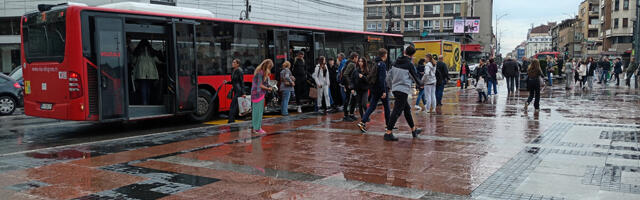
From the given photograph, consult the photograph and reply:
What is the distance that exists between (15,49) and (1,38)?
101 centimetres

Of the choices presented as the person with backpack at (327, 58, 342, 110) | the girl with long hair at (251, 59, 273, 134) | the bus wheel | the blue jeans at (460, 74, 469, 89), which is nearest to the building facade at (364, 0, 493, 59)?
the blue jeans at (460, 74, 469, 89)

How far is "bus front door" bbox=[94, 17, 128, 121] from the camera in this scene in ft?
33.0

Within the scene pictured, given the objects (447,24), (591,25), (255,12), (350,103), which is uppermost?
(591,25)

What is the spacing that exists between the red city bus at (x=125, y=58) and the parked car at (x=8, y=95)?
462cm

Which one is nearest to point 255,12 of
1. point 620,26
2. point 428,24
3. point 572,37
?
point 428,24

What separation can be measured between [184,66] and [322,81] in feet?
12.7

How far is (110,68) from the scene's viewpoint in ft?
33.7

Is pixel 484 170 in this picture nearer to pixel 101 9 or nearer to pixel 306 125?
pixel 306 125

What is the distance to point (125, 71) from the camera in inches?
416

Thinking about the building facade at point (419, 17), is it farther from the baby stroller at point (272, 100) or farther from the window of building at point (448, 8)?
the baby stroller at point (272, 100)

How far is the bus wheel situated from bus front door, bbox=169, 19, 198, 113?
0.23 metres

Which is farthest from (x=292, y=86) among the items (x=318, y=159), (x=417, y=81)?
(x=318, y=159)

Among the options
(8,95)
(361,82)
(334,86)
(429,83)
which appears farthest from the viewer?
(8,95)

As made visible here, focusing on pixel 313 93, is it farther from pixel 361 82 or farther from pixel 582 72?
pixel 582 72
